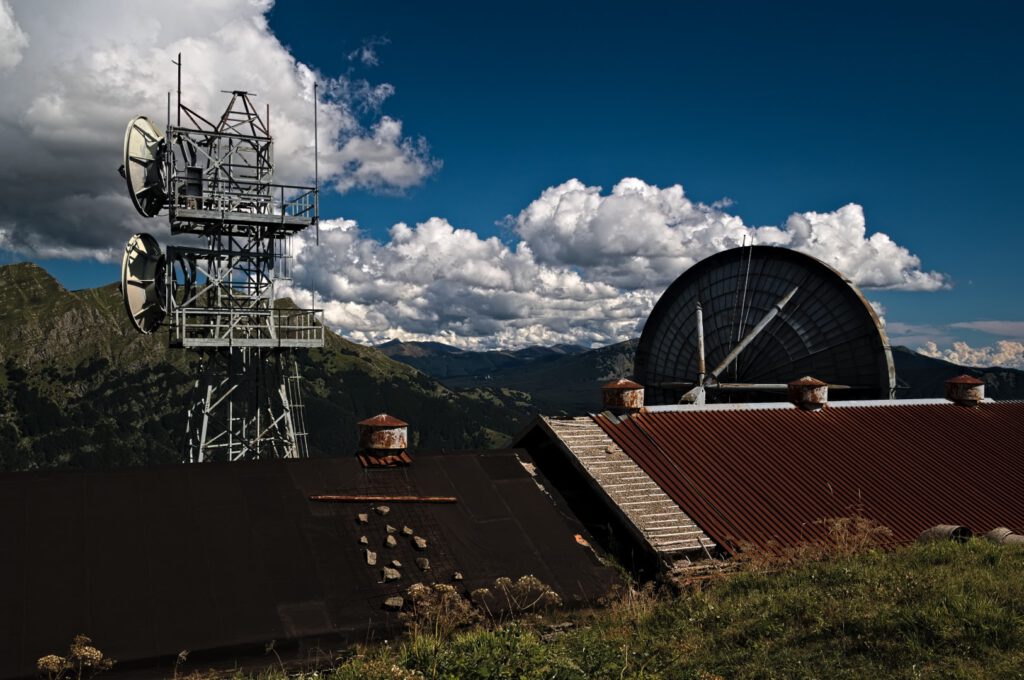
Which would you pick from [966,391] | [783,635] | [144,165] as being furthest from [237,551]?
[966,391]

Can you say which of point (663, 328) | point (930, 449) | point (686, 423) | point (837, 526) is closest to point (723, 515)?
point (837, 526)

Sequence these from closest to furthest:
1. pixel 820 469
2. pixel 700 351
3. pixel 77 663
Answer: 1. pixel 77 663
2. pixel 820 469
3. pixel 700 351

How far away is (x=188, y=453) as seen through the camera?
30.2 m

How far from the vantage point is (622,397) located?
2034 centimetres

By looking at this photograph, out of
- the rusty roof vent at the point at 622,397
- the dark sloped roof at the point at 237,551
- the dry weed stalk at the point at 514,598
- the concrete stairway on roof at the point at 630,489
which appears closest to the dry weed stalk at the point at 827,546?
the concrete stairway on roof at the point at 630,489

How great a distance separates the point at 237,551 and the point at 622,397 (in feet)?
36.1

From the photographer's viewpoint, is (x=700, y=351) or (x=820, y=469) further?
(x=700, y=351)

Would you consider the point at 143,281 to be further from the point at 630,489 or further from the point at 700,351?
the point at 700,351

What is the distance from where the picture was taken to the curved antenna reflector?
26391mm

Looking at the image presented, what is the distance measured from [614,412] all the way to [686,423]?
2.05 m

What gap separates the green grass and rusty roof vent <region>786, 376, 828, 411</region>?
376 inches

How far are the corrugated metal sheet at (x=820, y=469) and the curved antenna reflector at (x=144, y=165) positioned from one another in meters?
18.6

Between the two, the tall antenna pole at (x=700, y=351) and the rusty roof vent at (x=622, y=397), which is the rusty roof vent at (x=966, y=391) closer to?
the tall antenna pole at (x=700, y=351)

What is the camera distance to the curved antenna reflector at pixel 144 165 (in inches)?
1039
